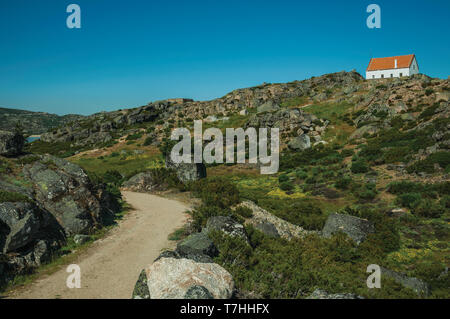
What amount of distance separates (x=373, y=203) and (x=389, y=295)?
16037mm

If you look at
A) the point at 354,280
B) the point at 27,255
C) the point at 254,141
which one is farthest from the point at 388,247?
the point at 254,141

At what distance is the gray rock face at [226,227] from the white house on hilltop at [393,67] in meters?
92.7

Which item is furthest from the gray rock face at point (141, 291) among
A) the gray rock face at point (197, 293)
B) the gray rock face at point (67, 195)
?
the gray rock face at point (67, 195)

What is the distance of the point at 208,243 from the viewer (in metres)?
12.8

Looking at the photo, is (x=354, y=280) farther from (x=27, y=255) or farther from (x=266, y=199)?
(x=266, y=199)

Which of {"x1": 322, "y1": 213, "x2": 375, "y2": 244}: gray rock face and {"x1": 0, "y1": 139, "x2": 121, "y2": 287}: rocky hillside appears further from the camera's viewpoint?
{"x1": 322, "y1": 213, "x2": 375, "y2": 244}: gray rock face

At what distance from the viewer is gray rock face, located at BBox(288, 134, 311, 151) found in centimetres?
4969

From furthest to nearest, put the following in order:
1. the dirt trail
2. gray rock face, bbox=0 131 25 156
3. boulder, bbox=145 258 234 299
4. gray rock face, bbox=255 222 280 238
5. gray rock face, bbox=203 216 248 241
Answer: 1. gray rock face, bbox=0 131 25 156
2. gray rock face, bbox=255 222 280 238
3. gray rock face, bbox=203 216 248 241
4. the dirt trail
5. boulder, bbox=145 258 234 299

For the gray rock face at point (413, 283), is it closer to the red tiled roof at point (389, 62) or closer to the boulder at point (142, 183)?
the boulder at point (142, 183)

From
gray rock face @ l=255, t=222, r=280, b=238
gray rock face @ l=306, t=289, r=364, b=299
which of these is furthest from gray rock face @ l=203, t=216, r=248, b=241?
gray rock face @ l=306, t=289, r=364, b=299

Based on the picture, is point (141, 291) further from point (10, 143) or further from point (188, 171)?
point (188, 171)

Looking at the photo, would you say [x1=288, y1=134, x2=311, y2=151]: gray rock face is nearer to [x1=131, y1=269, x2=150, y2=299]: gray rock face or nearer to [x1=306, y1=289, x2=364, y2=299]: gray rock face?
[x1=306, y1=289, x2=364, y2=299]: gray rock face

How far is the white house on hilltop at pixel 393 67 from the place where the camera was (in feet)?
279

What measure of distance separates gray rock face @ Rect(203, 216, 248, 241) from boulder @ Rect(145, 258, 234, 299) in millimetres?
5154
